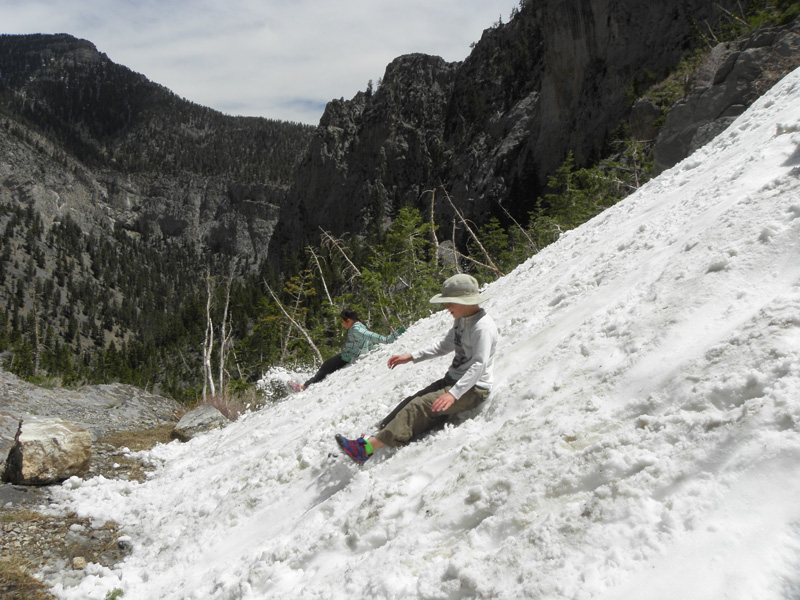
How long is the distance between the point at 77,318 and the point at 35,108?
10411cm

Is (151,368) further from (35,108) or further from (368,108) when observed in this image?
(35,108)

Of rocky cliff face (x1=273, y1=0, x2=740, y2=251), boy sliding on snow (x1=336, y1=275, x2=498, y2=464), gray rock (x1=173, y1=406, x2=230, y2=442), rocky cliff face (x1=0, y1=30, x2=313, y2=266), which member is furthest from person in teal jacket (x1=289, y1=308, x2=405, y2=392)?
rocky cliff face (x1=0, y1=30, x2=313, y2=266)

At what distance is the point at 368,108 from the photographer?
91250 millimetres

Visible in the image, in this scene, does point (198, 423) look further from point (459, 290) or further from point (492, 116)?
point (492, 116)

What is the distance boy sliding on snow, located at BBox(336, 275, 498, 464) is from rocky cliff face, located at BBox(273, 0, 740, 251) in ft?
23.4

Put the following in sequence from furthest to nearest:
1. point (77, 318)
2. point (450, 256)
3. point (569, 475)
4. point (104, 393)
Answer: point (77, 318) < point (450, 256) < point (104, 393) < point (569, 475)

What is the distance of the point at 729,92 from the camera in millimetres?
12102

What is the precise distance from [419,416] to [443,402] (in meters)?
0.32

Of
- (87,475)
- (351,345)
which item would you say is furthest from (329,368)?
(87,475)

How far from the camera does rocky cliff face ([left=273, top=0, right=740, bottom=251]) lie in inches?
1567

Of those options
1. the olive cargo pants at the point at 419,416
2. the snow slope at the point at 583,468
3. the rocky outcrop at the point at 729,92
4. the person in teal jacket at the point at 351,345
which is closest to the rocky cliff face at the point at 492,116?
the person in teal jacket at the point at 351,345

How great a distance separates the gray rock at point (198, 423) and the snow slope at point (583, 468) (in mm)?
2299

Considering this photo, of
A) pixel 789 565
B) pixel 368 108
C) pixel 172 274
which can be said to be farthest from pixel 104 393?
pixel 172 274

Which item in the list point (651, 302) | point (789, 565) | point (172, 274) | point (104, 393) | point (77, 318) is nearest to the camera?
point (789, 565)
